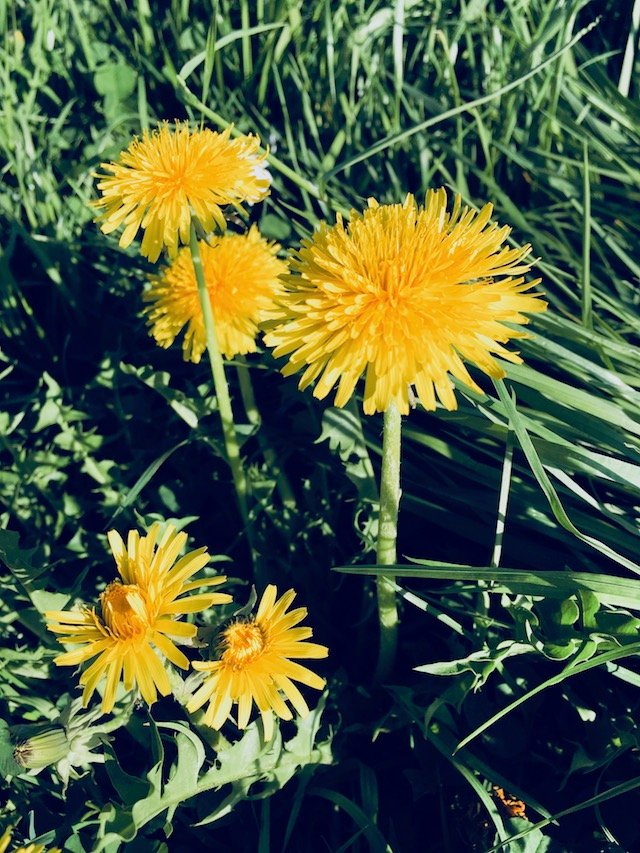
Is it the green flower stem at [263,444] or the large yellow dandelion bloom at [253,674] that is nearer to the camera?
the large yellow dandelion bloom at [253,674]

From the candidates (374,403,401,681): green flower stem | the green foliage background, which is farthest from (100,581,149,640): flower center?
(374,403,401,681): green flower stem

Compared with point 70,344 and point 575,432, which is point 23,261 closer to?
point 70,344

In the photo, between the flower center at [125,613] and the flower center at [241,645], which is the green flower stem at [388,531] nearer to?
the flower center at [241,645]

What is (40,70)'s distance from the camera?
1.63m

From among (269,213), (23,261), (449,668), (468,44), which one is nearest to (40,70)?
(23,261)

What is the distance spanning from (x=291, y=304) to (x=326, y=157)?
35.2 inches

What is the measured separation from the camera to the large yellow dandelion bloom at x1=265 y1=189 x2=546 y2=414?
705 mm

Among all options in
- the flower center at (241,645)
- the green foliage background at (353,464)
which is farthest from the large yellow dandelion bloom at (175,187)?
the flower center at (241,645)

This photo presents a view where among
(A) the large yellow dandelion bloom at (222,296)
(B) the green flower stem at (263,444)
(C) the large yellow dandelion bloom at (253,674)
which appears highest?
(A) the large yellow dandelion bloom at (222,296)

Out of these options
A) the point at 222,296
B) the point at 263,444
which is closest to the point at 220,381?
the point at 222,296

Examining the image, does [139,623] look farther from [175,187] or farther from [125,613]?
[175,187]

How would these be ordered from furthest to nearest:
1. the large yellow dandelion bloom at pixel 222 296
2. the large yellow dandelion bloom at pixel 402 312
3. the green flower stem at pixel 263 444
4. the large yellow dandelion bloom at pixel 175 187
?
1. the green flower stem at pixel 263 444
2. the large yellow dandelion bloom at pixel 222 296
3. the large yellow dandelion bloom at pixel 175 187
4. the large yellow dandelion bloom at pixel 402 312

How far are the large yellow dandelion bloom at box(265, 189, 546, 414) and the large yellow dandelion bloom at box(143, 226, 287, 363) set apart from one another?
31 cm

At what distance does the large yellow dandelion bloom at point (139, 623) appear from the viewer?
0.76 m
